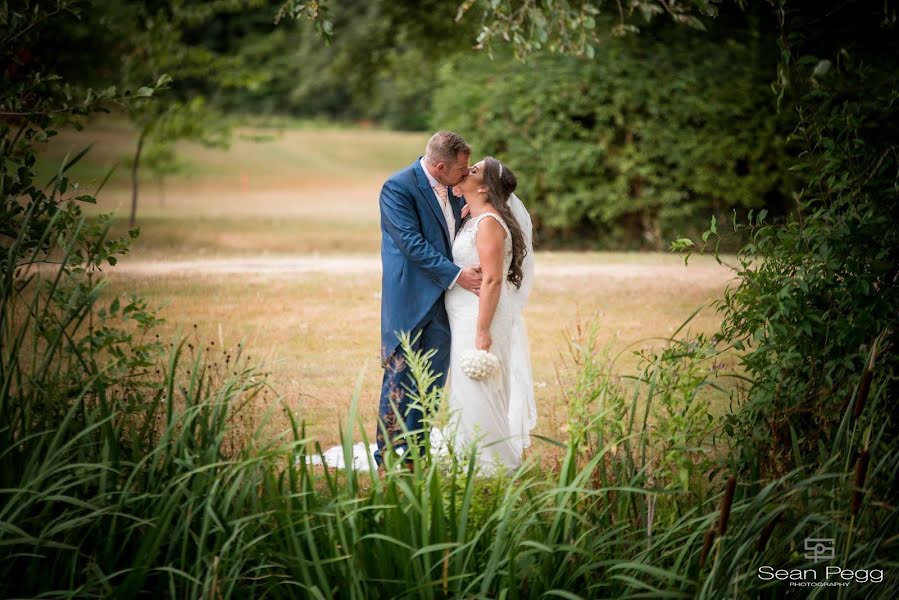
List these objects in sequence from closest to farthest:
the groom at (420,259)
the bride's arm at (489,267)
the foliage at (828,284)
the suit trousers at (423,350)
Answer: the foliage at (828,284), the bride's arm at (489,267), the groom at (420,259), the suit trousers at (423,350)

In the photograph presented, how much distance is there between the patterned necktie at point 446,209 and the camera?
5.44 metres

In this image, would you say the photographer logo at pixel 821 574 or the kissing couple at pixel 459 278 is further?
the kissing couple at pixel 459 278

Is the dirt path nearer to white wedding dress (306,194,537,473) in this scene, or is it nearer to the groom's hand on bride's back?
white wedding dress (306,194,537,473)

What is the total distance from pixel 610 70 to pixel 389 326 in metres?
9.81

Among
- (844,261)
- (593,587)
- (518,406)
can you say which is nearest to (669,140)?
Result: (518,406)

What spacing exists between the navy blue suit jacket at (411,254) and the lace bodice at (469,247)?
81 mm

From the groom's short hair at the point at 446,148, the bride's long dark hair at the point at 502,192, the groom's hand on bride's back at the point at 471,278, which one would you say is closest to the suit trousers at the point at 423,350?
the groom's hand on bride's back at the point at 471,278

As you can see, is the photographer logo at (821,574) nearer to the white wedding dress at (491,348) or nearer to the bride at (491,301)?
the bride at (491,301)

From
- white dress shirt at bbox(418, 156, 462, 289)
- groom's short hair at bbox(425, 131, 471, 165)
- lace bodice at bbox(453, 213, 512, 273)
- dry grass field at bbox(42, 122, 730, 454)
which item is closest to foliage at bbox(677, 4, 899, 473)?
dry grass field at bbox(42, 122, 730, 454)

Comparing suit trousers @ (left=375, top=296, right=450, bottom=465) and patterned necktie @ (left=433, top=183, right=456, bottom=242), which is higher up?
patterned necktie @ (left=433, top=183, right=456, bottom=242)

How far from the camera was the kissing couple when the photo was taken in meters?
5.10

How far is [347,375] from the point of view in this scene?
7.77 m

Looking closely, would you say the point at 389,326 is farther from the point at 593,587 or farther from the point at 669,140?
the point at 669,140

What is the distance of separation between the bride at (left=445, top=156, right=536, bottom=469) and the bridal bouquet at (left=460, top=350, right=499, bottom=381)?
1.6 inches
